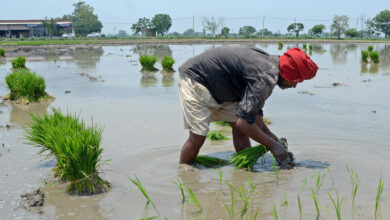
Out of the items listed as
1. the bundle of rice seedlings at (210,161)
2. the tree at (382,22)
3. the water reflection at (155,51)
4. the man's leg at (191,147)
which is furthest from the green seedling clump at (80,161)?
the tree at (382,22)

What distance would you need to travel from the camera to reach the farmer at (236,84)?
9.74ft

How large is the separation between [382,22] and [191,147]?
90293 millimetres

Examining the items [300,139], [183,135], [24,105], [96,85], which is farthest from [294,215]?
[96,85]

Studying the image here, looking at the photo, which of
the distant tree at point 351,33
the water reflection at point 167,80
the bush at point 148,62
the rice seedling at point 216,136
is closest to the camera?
the rice seedling at point 216,136

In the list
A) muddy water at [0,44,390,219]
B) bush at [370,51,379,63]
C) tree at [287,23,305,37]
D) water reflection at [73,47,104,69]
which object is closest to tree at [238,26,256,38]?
tree at [287,23,305,37]

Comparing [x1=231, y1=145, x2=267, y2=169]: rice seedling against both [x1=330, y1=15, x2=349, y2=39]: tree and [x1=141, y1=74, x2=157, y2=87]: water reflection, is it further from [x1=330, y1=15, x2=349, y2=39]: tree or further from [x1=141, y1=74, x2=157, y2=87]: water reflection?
[x1=330, y1=15, x2=349, y2=39]: tree

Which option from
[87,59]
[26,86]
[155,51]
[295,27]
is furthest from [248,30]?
[26,86]

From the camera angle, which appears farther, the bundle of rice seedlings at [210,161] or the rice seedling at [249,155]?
the bundle of rice seedlings at [210,161]

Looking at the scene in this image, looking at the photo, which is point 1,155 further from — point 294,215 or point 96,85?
point 96,85

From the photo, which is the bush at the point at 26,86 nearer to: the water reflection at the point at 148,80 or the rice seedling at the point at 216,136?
the water reflection at the point at 148,80

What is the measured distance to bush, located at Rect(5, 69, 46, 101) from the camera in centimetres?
702

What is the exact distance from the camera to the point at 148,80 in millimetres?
10641

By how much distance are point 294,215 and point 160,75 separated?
373 inches

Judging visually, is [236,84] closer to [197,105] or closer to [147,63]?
[197,105]
